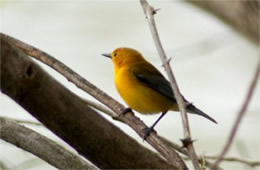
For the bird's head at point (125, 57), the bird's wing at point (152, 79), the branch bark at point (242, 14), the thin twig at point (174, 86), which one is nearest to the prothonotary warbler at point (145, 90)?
the bird's wing at point (152, 79)

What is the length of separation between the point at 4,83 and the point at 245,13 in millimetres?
2608

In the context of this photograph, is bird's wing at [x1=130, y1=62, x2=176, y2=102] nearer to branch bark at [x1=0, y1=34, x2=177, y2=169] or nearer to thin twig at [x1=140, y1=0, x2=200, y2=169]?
thin twig at [x1=140, y1=0, x2=200, y2=169]

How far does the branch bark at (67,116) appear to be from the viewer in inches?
60.1

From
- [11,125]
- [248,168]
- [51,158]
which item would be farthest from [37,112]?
[248,168]

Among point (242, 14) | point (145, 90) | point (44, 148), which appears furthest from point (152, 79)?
point (44, 148)

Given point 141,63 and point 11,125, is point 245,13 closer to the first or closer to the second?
point 141,63

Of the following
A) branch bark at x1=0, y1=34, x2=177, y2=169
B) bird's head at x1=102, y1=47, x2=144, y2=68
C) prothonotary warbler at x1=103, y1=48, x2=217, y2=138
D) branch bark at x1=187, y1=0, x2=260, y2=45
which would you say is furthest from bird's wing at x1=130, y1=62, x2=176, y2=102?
branch bark at x1=0, y1=34, x2=177, y2=169

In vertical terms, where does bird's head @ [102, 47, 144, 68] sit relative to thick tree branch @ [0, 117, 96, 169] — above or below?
above

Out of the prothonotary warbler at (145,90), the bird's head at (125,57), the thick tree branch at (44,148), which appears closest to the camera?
the thick tree branch at (44,148)

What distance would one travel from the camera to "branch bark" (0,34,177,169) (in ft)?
5.00

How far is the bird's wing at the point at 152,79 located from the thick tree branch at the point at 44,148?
74.4 inches

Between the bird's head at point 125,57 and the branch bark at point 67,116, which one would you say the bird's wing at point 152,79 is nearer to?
the bird's head at point 125,57

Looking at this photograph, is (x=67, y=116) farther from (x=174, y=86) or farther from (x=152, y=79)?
(x=152, y=79)

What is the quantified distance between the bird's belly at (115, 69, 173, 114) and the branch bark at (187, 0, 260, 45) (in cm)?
70
